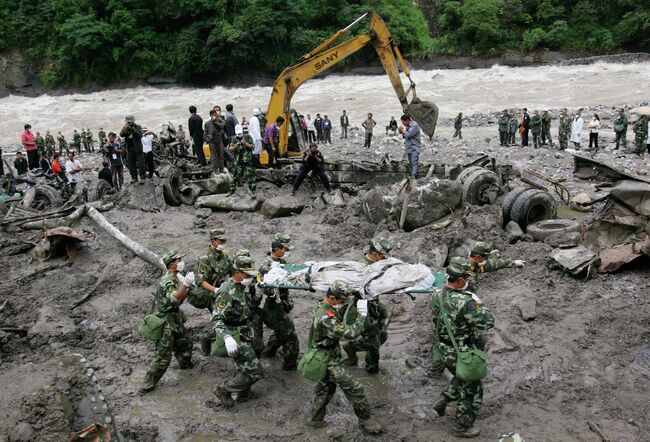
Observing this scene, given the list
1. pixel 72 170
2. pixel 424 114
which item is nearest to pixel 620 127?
pixel 424 114

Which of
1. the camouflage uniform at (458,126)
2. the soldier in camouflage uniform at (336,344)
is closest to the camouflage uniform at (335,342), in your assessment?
the soldier in camouflage uniform at (336,344)

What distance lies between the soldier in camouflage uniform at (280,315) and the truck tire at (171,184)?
A: 6.53 m

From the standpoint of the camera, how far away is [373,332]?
6.33 m

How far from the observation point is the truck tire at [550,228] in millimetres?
9273

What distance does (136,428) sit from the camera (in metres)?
5.74

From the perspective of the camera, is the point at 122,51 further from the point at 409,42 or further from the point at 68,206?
the point at 68,206

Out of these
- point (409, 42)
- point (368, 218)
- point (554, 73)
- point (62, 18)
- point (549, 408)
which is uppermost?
point (62, 18)

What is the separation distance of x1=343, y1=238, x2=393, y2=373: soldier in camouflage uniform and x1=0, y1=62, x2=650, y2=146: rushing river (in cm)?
1964

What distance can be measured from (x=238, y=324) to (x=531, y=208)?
19.5 ft

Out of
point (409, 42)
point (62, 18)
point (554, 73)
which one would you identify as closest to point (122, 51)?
point (62, 18)

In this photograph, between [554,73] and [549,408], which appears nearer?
[549,408]

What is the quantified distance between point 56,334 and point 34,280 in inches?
91.1

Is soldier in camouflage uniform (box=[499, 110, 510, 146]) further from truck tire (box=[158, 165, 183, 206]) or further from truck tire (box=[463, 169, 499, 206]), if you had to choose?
truck tire (box=[158, 165, 183, 206])

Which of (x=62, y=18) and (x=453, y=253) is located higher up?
(x=62, y=18)
